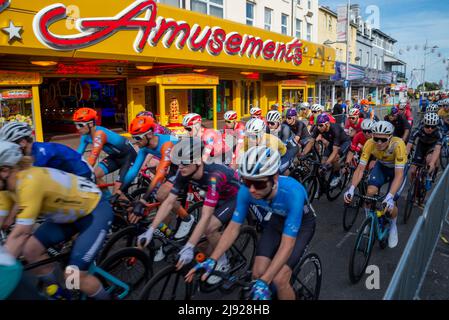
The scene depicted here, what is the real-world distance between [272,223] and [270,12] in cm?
2154

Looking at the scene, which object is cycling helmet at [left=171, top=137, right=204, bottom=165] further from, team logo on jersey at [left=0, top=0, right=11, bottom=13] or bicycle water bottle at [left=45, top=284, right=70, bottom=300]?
team logo on jersey at [left=0, top=0, right=11, bottom=13]

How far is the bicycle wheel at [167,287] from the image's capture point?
283 centimetres

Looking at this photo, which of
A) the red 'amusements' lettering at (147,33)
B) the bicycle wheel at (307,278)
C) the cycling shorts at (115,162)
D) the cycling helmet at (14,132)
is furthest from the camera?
the red 'amusements' lettering at (147,33)

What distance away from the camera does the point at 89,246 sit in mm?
3070

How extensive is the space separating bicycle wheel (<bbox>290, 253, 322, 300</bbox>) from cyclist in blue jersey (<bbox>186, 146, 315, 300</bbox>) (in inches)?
7.3

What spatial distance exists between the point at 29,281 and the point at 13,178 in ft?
3.11

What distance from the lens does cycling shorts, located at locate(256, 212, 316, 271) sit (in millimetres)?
3127

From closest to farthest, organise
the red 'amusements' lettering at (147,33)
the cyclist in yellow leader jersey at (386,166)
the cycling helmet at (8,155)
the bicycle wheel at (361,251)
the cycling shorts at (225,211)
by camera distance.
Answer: the cycling helmet at (8,155) < the cycling shorts at (225,211) < the bicycle wheel at (361,251) < the cyclist in yellow leader jersey at (386,166) < the red 'amusements' lettering at (147,33)

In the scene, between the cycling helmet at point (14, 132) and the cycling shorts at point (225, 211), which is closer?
the cycling helmet at point (14, 132)

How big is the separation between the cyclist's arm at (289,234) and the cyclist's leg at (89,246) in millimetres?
1554

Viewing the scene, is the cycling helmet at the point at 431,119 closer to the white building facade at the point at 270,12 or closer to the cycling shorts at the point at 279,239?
the cycling shorts at the point at 279,239

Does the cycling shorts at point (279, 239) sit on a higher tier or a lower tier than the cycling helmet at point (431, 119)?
lower

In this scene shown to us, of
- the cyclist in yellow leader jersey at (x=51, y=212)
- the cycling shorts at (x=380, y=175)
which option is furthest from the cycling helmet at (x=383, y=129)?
the cyclist in yellow leader jersey at (x=51, y=212)

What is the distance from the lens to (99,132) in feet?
16.5
